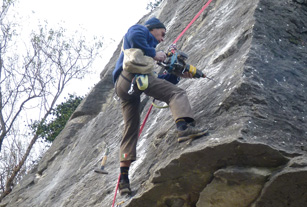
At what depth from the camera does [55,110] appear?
53.7ft

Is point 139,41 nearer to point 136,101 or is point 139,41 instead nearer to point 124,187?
point 136,101

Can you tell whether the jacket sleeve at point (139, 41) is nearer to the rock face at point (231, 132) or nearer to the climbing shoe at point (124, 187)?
the rock face at point (231, 132)

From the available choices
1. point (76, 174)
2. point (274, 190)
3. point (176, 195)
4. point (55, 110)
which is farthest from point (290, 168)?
point (55, 110)

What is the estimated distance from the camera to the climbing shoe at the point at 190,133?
18.4 ft

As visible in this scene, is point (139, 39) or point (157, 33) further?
point (157, 33)

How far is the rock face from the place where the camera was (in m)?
5.21

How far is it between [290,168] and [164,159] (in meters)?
1.49

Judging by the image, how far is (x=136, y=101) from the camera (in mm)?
6625

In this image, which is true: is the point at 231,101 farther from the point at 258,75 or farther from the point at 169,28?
the point at 169,28

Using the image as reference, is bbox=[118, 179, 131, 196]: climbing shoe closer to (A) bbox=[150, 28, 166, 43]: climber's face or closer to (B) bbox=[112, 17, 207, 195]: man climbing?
(B) bbox=[112, 17, 207, 195]: man climbing

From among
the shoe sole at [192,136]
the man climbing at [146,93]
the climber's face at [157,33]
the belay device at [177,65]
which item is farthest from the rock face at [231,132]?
the climber's face at [157,33]

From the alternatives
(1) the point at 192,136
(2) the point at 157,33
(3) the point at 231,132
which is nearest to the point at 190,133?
(1) the point at 192,136

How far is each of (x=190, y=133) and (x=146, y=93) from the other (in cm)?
89

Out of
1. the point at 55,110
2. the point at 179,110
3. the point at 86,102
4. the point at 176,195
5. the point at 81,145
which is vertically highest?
the point at 55,110
